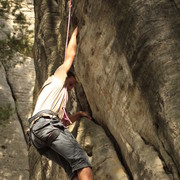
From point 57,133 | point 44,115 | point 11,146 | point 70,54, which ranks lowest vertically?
point 11,146

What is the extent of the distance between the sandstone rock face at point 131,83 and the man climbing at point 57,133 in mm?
A: 702

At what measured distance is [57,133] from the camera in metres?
5.72

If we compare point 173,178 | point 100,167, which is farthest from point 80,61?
point 173,178

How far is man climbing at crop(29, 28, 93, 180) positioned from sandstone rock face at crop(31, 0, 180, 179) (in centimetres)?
70

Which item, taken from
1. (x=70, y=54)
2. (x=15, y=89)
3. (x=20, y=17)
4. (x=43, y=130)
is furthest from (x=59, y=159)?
(x=20, y=17)

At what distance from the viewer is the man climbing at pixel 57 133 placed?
18.7 feet

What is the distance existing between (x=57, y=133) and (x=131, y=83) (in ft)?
4.00

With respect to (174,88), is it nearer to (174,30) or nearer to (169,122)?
(169,122)

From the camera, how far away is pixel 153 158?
18.0 ft

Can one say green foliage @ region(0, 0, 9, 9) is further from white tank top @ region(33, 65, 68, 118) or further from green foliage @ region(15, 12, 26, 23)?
white tank top @ region(33, 65, 68, 118)

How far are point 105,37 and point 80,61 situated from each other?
3.00 feet

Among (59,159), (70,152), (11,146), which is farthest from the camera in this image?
(11,146)

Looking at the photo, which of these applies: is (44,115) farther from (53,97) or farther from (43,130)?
(53,97)

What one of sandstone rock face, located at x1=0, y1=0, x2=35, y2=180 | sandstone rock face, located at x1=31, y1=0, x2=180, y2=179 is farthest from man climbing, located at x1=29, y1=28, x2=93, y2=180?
sandstone rock face, located at x1=0, y1=0, x2=35, y2=180
